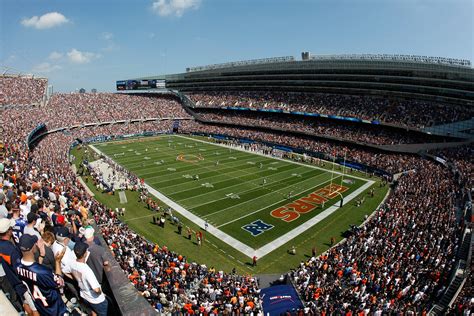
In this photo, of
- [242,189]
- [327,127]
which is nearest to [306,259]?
[242,189]

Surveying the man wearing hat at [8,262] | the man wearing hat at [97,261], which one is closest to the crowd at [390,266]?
the man wearing hat at [97,261]

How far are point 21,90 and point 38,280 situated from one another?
2711 inches

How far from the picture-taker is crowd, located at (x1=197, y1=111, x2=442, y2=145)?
4291 centimetres

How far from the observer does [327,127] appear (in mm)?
52406

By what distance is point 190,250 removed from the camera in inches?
760

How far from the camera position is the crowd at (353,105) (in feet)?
136

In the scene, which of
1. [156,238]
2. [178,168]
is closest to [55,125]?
[178,168]

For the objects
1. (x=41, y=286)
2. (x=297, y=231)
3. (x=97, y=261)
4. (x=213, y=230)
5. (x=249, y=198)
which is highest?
(x=41, y=286)

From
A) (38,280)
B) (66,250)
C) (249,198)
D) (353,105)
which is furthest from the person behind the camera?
(353,105)

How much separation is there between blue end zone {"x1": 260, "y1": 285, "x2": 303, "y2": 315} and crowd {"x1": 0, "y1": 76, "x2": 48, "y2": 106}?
181ft

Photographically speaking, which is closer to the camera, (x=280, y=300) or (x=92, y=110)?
(x=280, y=300)

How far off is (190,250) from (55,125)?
157 ft

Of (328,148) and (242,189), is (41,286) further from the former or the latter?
(328,148)

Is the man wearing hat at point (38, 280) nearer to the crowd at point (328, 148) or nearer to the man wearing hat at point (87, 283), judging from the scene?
the man wearing hat at point (87, 283)
